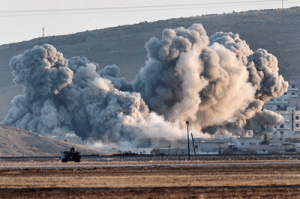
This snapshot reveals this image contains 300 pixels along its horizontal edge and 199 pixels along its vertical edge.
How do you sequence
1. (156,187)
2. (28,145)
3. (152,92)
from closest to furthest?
(156,187)
(28,145)
(152,92)

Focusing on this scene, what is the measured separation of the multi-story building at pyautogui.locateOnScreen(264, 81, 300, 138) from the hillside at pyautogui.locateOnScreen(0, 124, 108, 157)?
68621 mm

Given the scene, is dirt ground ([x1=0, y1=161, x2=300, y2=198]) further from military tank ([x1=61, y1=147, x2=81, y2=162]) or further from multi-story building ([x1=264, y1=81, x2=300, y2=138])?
multi-story building ([x1=264, y1=81, x2=300, y2=138])

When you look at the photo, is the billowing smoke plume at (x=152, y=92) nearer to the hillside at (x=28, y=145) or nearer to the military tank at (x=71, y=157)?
the hillside at (x=28, y=145)

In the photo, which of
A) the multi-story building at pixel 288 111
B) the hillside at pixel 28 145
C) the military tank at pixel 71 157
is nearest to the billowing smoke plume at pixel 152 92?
the hillside at pixel 28 145

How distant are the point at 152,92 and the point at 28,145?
35577 millimetres

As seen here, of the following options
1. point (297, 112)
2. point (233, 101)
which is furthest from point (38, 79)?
point (297, 112)

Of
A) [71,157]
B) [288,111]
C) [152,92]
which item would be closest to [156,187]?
[71,157]

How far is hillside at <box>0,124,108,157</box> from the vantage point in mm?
120750

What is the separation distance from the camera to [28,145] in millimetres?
125125

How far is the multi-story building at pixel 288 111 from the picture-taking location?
18075 cm

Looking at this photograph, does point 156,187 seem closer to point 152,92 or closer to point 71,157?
point 71,157

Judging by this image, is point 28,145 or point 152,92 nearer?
point 28,145

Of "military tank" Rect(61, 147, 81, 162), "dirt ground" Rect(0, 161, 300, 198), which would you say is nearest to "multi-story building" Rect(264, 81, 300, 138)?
"military tank" Rect(61, 147, 81, 162)

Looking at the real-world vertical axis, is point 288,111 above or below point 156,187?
above
